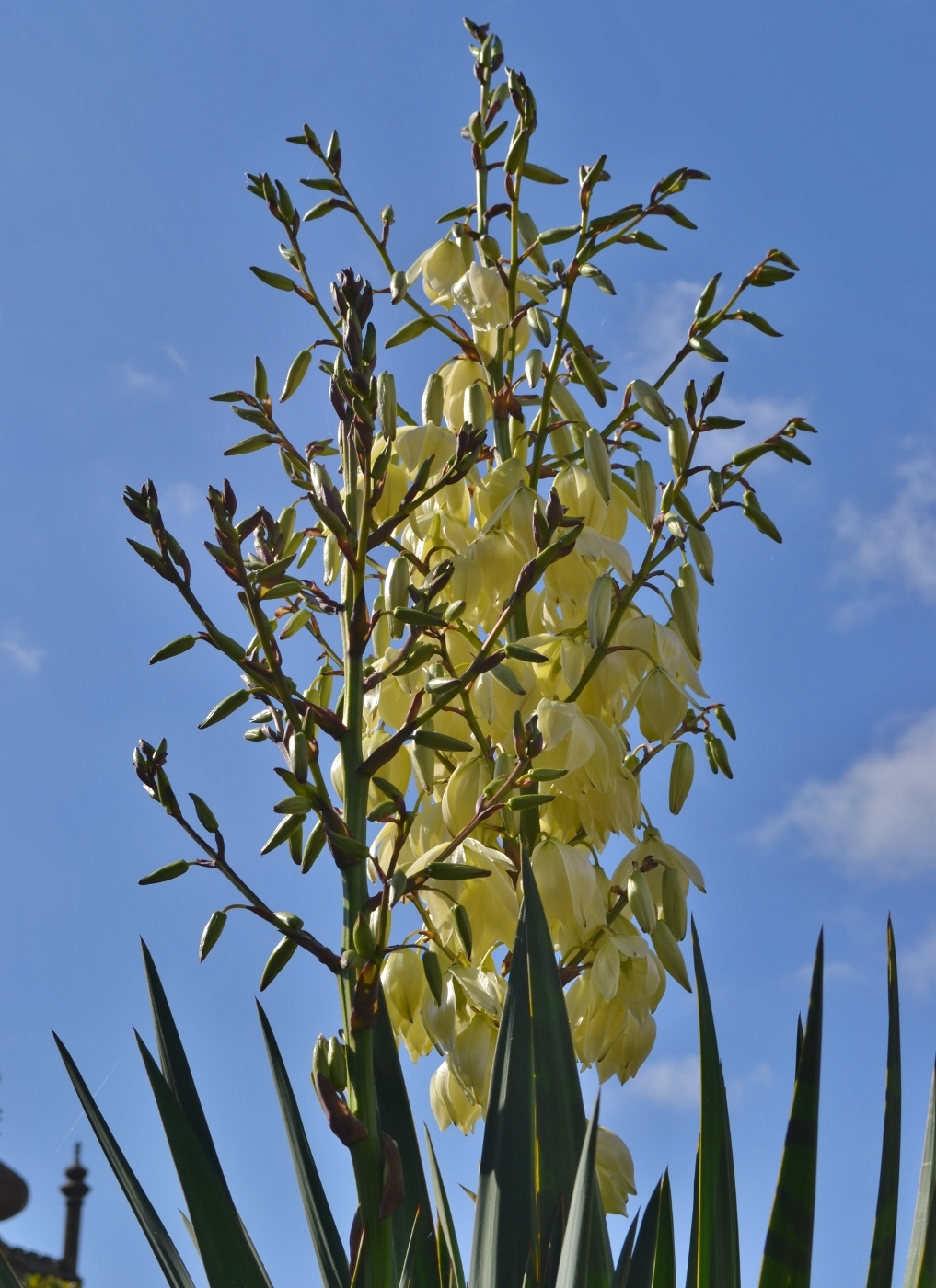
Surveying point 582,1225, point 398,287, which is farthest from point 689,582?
point 582,1225

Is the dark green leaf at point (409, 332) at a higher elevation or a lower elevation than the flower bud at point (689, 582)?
higher

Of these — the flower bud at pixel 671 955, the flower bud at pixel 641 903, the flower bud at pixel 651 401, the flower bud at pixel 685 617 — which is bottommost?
the flower bud at pixel 671 955

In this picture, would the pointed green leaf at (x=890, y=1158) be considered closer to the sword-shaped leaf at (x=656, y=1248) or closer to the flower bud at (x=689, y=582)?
the sword-shaped leaf at (x=656, y=1248)

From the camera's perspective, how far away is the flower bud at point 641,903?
1.10 meters

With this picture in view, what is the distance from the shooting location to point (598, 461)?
121 centimetres

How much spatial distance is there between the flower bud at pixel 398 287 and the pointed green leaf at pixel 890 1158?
755 mm

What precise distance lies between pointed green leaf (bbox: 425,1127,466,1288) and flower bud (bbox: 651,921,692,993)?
0.96 ft

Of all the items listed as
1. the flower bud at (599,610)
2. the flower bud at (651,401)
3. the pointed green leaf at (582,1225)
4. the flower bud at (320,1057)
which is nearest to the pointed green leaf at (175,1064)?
the flower bud at (320,1057)

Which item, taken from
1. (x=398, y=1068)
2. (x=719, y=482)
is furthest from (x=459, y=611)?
(x=398, y=1068)

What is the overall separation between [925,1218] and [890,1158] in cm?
10

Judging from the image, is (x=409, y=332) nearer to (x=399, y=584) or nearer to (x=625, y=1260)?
(x=399, y=584)

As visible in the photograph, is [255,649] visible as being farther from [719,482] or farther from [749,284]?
[749,284]

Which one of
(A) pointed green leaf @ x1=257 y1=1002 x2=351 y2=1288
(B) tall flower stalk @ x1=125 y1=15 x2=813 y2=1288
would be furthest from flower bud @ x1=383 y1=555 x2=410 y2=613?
(A) pointed green leaf @ x1=257 y1=1002 x2=351 y2=1288

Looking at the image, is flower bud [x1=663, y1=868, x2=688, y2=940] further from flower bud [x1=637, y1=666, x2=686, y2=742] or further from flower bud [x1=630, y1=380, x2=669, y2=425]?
flower bud [x1=630, y1=380, x2=669, y2=425]
